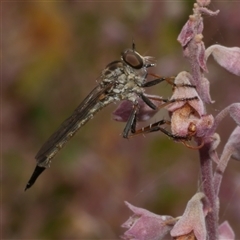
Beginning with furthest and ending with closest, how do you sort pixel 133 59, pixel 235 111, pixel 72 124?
1. pixel 72 124
2. pixel 133 59
3. pixel 235 111

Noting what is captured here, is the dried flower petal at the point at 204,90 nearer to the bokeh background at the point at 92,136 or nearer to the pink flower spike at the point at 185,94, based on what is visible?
the pink flower spike at the point at 185,94

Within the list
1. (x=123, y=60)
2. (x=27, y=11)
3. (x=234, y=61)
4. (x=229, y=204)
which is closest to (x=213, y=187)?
(x=234, y=61)

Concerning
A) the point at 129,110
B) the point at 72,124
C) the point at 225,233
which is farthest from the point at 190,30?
the point at 225,233

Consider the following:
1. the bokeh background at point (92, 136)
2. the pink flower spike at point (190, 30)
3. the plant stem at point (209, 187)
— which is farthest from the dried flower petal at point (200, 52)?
the bokeh background at point (92, 136)

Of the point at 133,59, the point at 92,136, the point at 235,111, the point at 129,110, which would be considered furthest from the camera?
the point at 92,136

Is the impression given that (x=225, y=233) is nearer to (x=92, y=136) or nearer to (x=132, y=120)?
(x=132, y=120)
